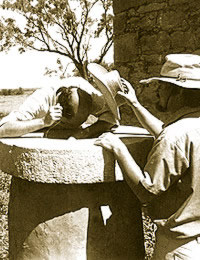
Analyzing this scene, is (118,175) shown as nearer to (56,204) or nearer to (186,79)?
(56,204)

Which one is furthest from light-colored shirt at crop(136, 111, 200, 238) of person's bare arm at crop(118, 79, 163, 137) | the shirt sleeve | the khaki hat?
person's bare arm at crop(118, 79, 163, 137)

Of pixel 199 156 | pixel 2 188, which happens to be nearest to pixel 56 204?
pixel 199 156

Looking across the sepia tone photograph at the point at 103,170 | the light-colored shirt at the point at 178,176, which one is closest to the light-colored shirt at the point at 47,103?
the sepia tone photograph at the point at 103,170

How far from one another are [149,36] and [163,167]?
13.4 ft

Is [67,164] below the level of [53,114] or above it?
below

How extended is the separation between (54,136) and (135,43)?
3.57 meters

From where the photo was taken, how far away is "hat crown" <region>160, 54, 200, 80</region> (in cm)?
214

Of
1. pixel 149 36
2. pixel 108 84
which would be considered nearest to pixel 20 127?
pixel 108 84

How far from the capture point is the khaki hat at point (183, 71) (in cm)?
212

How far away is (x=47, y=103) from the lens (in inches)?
107

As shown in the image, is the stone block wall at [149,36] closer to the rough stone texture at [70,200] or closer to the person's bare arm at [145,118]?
the person's bare arm at [145,118]

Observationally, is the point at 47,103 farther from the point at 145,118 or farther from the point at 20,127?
the point at 145,118

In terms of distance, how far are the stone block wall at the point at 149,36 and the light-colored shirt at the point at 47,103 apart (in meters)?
2.61

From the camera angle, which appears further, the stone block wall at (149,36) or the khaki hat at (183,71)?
the stone block wall at (149,36)
